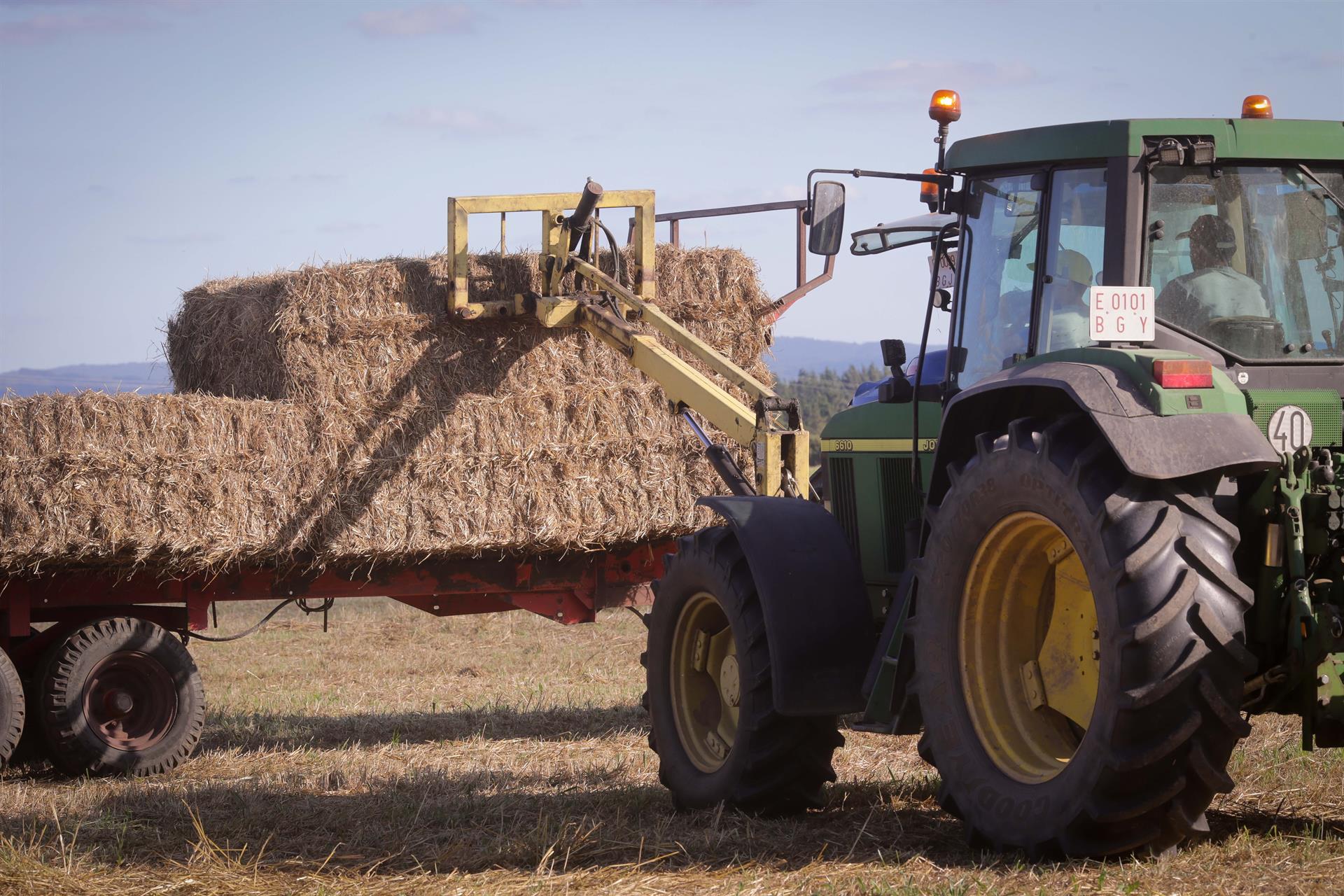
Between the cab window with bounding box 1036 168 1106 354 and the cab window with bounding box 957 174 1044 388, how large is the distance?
9cm

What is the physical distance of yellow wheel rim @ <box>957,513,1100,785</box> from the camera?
452cm

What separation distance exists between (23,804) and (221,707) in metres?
3.52

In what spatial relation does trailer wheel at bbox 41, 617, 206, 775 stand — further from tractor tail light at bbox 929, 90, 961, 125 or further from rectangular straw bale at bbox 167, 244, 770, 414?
tractor tail light at bbox 929, 90, 961, 125

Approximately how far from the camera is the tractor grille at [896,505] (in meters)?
6.00

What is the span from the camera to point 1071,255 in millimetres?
4910

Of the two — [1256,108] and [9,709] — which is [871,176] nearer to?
[1256,108]

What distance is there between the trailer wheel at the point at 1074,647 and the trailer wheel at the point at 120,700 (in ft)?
16.2

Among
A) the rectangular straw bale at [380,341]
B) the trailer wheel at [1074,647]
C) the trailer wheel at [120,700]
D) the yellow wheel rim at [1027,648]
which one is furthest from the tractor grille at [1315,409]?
the trailer wheel at [120,700]

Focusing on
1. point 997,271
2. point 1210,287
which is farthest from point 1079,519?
point 997,271

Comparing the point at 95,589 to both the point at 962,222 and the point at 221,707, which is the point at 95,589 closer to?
the point at 221,707

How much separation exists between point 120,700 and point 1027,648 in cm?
546

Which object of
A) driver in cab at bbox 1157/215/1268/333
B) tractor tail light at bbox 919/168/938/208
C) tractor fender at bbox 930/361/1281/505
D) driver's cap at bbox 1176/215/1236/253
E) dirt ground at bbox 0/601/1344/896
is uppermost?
tractor tail light at bbox 919/168/938/208

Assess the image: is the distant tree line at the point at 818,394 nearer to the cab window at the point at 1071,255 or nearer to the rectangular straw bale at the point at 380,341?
the rectangular straw bale at the point at 380,341

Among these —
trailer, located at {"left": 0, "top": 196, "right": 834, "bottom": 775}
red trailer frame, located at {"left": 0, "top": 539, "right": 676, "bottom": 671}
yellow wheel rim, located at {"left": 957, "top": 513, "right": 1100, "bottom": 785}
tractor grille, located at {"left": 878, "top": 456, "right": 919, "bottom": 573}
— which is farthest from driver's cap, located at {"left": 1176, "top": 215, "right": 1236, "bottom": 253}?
red trailer frame, located at {"left": 0, "top": 539, "right": 676, "bottom": 671}
